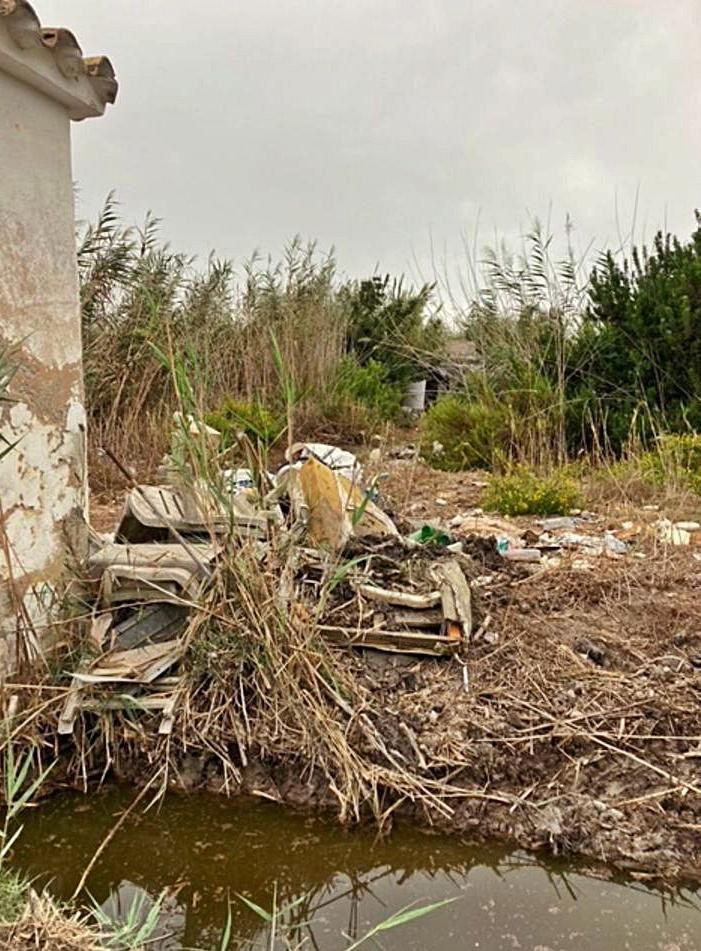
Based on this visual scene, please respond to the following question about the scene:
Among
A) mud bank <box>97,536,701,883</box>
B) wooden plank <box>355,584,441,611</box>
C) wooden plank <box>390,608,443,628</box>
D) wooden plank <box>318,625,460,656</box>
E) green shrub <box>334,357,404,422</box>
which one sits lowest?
mud bank <box>97,536,701,883</box>

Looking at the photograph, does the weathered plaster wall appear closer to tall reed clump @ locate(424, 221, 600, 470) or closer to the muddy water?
the muddy water

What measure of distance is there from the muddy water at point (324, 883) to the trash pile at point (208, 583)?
33cm

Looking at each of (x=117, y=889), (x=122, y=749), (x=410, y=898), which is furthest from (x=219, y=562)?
(x=410, y=898)

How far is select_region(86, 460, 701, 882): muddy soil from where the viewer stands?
2.45 metres

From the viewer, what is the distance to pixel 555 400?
24.7 ft

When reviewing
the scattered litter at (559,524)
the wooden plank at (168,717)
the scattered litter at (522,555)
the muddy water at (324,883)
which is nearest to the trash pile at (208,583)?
the wooden plank at (168,717)

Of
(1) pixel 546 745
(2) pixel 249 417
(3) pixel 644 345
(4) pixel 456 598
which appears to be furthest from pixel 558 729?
(3) pixel 644 345

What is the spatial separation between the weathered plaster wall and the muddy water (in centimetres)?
74

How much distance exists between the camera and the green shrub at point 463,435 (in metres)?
7.43

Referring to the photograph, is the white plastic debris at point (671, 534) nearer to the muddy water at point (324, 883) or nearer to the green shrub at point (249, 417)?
the green shrub at point (249, 417)

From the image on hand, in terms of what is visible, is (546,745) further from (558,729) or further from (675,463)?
(675,463)

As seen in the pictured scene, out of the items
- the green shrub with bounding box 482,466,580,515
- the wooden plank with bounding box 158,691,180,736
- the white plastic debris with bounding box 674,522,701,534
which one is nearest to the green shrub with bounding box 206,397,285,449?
the green shrub with bounding box 482,466,580,515

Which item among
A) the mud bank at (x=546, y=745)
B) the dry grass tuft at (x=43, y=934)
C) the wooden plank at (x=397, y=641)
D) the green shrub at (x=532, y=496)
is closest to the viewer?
the dry grass tuft at (x=43, y=934)

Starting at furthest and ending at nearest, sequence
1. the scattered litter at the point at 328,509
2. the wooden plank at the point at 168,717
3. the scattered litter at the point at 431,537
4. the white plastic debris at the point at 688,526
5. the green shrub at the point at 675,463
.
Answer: the green shrub at the point at 675,463 < the white plastic debris at the point at 688,526 < the scattered litter at the point at 431,537 < the scattered litter at the point at 328,509 < the wooden plank at the point at 168,717
